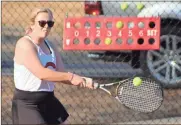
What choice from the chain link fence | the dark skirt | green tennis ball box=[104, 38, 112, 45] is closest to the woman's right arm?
the dark skirt

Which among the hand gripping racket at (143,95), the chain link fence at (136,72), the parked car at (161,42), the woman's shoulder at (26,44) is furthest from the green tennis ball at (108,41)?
the woman's shoulder at (26,44)

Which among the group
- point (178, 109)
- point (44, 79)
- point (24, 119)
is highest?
point (44, 79)

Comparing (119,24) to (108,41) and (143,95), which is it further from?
(143,95)

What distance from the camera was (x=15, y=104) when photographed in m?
5.65

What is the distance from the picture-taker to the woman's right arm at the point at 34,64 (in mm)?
5301

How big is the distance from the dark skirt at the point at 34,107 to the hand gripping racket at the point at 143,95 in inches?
23.5

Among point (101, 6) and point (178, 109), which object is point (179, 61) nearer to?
point (178, 109)

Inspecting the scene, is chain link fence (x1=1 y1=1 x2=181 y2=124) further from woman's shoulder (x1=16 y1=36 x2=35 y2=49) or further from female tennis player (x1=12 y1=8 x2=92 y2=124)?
woman's shoulder (x1=16 y1=36 x2=35 y2=49)

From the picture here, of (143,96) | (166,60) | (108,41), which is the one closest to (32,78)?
(143,96)

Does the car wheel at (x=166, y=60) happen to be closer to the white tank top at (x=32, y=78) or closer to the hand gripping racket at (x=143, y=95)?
the hand gripping racket at (x=143, y=95)

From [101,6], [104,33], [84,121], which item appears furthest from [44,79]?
[101,6]

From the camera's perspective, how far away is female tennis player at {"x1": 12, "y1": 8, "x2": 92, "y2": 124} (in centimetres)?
544

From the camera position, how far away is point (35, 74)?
538 centimetres

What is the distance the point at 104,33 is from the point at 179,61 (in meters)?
1.72
